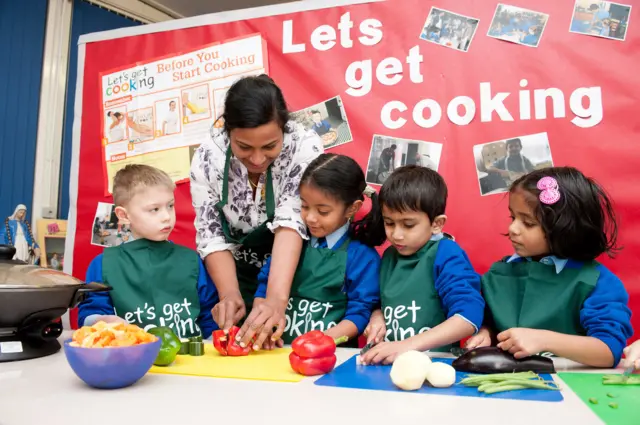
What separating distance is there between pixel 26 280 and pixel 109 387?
12.2 inches

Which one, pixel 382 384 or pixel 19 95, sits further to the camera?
pixel 19 95

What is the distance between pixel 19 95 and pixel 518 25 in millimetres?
2206

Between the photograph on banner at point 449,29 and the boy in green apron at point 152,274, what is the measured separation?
1.03 metres

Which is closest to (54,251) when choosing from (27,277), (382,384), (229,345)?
(27,277)

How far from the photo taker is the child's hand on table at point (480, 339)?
1137mm

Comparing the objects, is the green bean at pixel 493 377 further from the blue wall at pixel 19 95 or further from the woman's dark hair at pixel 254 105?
the blue wall at pixel 19 95

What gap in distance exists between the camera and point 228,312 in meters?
1.20

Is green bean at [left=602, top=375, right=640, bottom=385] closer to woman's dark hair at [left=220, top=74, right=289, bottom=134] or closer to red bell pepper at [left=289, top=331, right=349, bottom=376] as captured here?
red bell pepper at [left=289, top=331, right=349, bottom=376]

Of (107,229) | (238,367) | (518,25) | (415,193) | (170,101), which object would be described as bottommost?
(238,367)

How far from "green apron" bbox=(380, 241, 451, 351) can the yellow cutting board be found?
12.6 inches

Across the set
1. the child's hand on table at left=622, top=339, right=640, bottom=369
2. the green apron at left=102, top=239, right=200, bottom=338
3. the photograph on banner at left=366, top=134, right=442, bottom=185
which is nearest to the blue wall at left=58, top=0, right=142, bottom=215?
the green apron at left=102, top=239, right=200, bottom=338

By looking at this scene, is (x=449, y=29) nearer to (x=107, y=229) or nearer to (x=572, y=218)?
(x=572, y=218)

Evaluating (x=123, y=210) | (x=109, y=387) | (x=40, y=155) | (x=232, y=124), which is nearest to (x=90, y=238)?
(x=40, y=155)

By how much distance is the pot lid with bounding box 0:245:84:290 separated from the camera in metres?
0.97
